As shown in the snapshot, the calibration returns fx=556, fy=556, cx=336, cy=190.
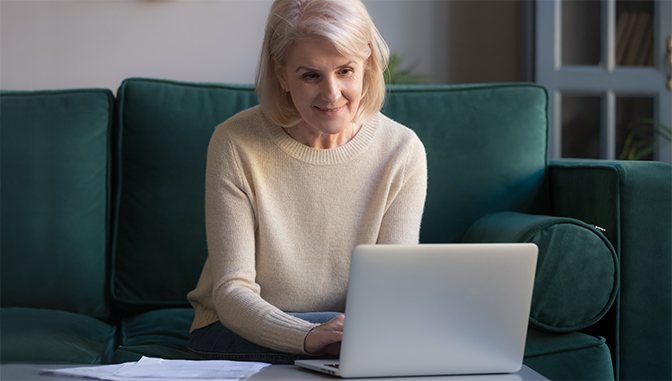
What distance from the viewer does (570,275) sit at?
1161 mm

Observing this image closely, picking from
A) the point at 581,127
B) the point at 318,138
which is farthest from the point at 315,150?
the point at 581,127

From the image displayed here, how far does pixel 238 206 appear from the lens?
1.08 metres

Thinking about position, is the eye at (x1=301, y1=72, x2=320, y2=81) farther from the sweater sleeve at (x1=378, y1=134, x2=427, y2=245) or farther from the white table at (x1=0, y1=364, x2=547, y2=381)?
the white table at (x1=0, y1=364, x2=547, y2=381)

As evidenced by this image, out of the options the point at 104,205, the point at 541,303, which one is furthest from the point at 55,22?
the point at 541,303

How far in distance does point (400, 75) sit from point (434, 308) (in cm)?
180

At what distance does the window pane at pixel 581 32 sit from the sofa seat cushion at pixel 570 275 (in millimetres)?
1467

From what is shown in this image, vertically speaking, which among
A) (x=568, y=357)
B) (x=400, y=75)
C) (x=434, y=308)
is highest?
(x=400, y=75)

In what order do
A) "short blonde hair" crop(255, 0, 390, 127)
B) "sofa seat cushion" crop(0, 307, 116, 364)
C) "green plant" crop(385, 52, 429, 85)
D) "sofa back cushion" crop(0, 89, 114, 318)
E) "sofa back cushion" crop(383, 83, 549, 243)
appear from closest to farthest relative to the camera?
"short blonde hair" crop(255, 0, 390, 127) < "sofa seat cushion" crop(0, 307, 116, 364) < "sofa back cushion" crop(0, 89, 114, 318) < "sofa back cushion" crop(383, 83, 549, 243) < "green plant" crop(385, 52, 429, 85)

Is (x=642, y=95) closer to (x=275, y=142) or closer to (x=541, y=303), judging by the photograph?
(x=541, y=303)

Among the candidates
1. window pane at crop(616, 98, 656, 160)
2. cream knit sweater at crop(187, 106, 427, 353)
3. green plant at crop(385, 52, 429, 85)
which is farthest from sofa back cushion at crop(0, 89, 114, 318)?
window pane at crop(616, 98, 656, 160)

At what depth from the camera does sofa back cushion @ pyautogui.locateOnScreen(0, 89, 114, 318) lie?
1422 mm

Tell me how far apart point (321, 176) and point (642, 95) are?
1875mm

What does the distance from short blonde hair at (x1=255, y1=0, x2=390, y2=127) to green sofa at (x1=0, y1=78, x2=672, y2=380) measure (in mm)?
453

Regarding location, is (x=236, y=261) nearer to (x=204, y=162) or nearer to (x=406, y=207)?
(x=406, y=207)
